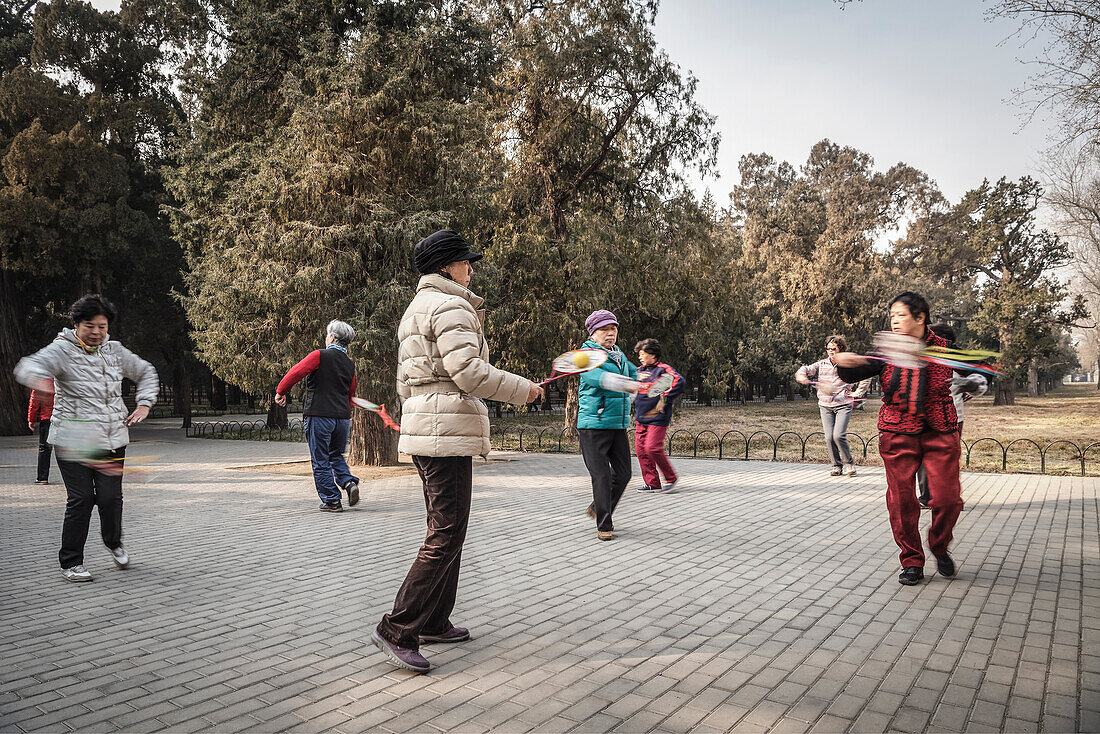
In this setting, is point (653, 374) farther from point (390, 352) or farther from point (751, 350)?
point (751, 350)

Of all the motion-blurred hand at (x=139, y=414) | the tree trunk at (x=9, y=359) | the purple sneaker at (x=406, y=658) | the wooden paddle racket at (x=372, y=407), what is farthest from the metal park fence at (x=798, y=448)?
the purple sneaker at (x=406, y=658)

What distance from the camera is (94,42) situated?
959 inches

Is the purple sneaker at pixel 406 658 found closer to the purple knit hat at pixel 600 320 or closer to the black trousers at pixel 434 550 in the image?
the black trousers at pixel 434 550

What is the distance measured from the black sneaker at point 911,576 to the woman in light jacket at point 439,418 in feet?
11.2

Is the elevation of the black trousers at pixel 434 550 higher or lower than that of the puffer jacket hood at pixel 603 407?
lower

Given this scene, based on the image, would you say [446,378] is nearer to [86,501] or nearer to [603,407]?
[603,407]

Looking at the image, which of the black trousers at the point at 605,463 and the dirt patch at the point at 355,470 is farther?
the dirt patch at the point at 355,470

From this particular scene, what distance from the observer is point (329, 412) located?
888 cm

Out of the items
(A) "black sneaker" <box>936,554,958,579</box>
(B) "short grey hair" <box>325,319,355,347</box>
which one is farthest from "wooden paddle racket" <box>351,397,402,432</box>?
(A) "black sneaker" <box>936,554,958,579</box>

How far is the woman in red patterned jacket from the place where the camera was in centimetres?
542

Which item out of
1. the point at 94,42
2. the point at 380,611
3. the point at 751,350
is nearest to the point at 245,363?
the point at 380,611

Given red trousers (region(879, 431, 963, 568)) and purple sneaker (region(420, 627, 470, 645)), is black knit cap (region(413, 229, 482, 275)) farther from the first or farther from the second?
red trousers (region(879, 431, 963, 568))

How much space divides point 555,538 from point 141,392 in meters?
3.94

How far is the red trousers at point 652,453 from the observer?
10.2m
